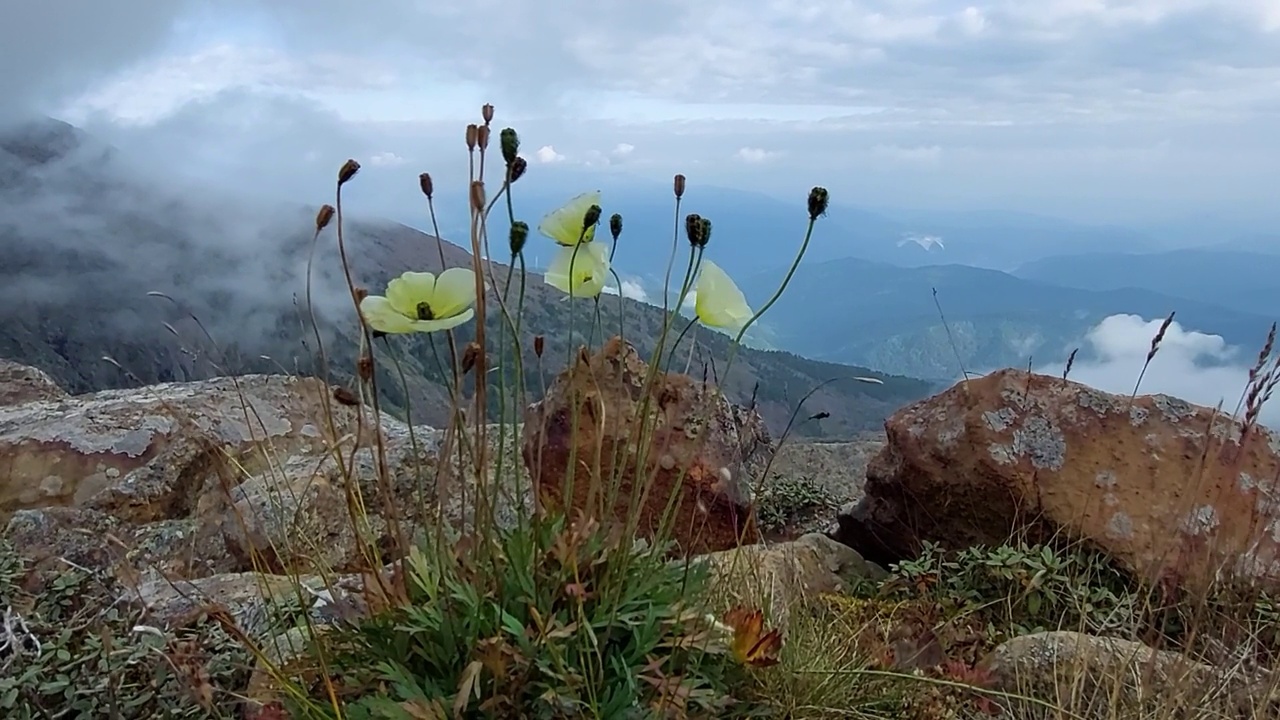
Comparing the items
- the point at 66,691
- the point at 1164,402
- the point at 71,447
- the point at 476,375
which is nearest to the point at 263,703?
the point at 66,691

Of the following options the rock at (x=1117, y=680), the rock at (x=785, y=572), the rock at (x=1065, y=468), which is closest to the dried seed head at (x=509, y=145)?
the rock at (x=785, y=572)

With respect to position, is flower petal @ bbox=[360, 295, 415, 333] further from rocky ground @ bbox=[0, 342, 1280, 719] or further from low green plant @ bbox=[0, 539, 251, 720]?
low green plant @ bbox=[0, 539, 251, 720]

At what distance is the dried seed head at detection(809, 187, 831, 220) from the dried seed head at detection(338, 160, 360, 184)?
868mm

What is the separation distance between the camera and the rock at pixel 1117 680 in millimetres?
2402

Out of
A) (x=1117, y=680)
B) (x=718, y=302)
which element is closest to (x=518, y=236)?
(x=718, y=302)

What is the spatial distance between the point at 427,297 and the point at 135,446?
4.02m

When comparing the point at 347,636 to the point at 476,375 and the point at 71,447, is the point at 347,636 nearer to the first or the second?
the point at 476,375

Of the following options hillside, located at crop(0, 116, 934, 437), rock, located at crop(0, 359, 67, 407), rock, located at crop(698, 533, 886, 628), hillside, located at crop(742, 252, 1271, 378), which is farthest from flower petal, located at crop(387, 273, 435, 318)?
hillside, located at crop(742, 252, 1271, 378)

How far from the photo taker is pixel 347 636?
2299 mm

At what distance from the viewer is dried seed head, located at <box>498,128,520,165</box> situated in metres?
1.84

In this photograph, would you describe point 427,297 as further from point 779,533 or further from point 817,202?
point 779,533

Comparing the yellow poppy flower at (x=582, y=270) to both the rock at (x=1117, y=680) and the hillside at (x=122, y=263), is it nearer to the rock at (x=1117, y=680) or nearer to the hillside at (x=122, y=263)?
the rock at (x=1117, y=680)

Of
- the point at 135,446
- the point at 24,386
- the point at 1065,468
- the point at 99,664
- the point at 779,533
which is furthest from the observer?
the point at 24,386

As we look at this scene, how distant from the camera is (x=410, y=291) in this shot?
6.52 ft
